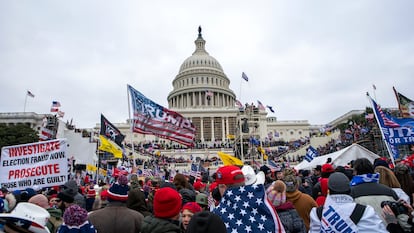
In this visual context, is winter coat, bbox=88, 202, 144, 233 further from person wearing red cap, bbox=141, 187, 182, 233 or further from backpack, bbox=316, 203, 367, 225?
backpack, bbox=316, 203, 367, 225

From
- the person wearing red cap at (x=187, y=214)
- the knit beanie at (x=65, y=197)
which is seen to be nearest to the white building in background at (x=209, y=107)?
the knit beanie at (x=65, y=197)

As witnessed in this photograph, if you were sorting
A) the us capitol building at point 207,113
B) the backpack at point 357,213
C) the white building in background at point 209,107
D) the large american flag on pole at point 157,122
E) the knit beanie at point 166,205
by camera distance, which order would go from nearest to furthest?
the backpack at point 357,213 < the knit beanie at point 166,205 < the large american flag on pole at point 157,122 < the us capitol building at point 207,113 < the white building in background at point 209,107

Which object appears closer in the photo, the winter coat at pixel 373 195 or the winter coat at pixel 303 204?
the winter coat at pixel 373 195

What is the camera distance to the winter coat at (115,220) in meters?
3.94

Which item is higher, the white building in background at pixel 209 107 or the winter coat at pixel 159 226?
the white building in background at pixel 209 107

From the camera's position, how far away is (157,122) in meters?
13.5

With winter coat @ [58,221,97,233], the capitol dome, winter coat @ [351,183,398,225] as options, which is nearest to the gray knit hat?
winter coat @ [351,183,398,225]

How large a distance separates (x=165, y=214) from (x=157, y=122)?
1030cm

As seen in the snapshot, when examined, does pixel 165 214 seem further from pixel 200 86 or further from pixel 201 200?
pixel 200 86

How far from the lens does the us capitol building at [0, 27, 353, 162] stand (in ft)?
220

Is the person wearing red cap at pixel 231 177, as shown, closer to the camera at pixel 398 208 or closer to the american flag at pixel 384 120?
the camera at pixel 398 208

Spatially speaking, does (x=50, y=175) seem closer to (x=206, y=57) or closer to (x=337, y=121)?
(x=337, y=121)

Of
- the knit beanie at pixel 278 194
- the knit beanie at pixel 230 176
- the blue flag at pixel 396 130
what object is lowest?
the knit beanie at pixel 278 194

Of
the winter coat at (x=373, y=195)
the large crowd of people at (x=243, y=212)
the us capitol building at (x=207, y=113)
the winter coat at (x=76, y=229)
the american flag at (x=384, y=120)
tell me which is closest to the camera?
the large crowd of people at (x=243, y=212)
